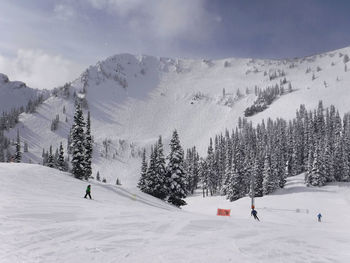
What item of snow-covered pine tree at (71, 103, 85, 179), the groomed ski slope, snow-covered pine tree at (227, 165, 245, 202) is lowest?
snow-covered pine tree at (227, 165, 245, 202)

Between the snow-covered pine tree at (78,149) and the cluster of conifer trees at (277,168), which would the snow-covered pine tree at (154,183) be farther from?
the cluster of conifer trees at (277,168)

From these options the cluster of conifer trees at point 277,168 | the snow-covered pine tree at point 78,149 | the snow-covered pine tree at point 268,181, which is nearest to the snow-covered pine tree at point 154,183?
the snow-covered pine tree at point 78,149

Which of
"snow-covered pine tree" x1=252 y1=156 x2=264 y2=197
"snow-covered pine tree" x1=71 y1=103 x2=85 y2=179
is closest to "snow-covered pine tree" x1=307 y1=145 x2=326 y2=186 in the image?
"snow-covered pine tree" x1=252 y1=156 x2=264 y2=197

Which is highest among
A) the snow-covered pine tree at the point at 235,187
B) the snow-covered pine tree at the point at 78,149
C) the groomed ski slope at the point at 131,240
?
the snow-covered pine tree at the point at 78,149

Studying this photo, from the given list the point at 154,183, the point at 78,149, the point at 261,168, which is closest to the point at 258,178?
the point at 261,168

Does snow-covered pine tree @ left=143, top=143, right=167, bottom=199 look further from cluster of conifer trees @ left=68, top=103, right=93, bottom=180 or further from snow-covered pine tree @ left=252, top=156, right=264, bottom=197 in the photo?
snow-covered pine tree @ left=252, top=156, right=264, bottom=197

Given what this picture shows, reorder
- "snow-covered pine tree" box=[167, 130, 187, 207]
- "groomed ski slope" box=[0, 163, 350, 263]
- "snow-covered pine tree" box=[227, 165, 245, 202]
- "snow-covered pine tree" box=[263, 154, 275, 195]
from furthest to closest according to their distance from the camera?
"snow-covered pine tree" box=[227, 165, 245, 202], "snow-covered pine tree" box=[263, 154, 275, 195], "snow-covered pine tree" box=[167, 130, 187, 207], "groomed ski slope" box=[0, 163, 350, 263]

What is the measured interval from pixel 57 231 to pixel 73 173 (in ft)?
106

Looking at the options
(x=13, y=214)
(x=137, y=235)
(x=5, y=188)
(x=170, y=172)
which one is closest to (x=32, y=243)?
(x=137, y=235)

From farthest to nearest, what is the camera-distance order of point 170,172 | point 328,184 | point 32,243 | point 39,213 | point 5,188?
point 328,184 → point 170,172 → point 5,188 → point 39,213 → point 32,243

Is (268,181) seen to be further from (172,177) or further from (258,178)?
(172,177)

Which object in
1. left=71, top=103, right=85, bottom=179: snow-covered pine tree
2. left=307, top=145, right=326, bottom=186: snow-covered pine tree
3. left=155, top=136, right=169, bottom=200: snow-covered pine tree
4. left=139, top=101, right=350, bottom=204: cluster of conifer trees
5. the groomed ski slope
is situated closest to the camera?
the groomed ski slope

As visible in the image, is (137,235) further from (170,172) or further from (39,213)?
(170,172)

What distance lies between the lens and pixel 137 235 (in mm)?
11477
